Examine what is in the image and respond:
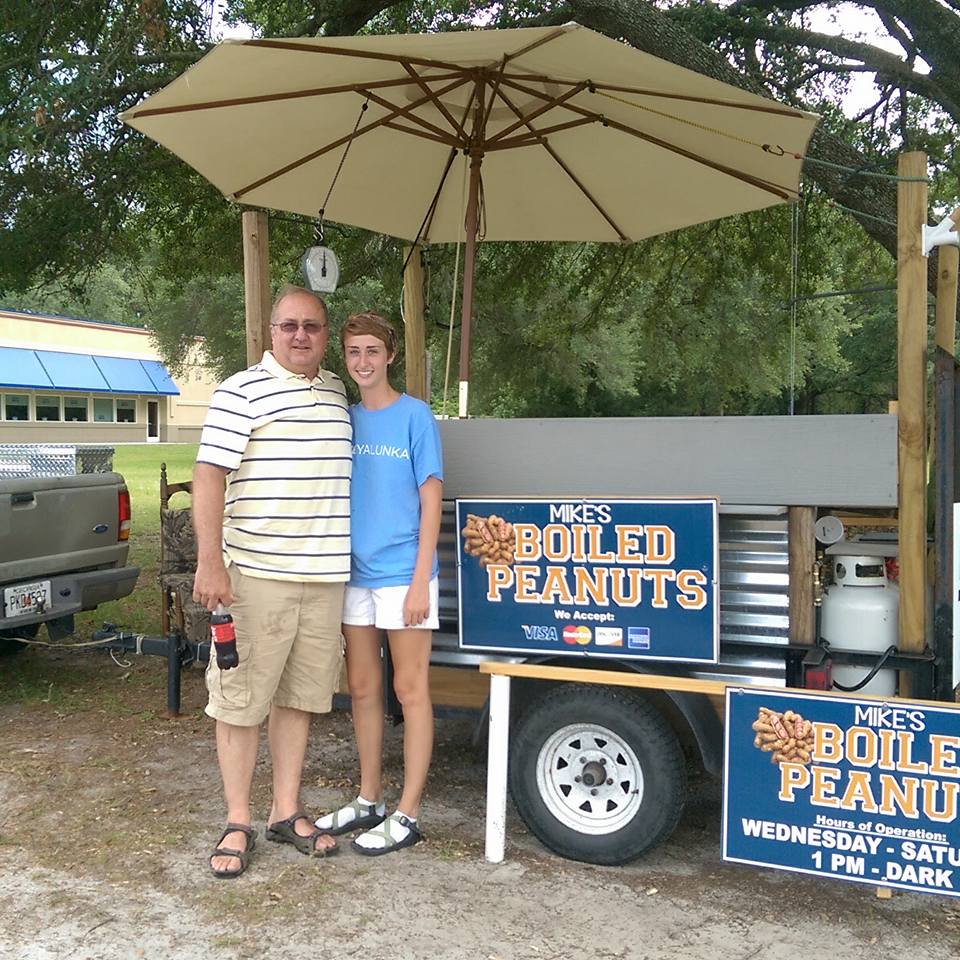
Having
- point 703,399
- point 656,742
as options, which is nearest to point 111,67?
point 656,742

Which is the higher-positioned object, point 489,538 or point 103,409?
point 103,409

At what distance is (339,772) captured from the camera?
4520mm

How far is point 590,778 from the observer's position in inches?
135

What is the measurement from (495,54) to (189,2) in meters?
5.33

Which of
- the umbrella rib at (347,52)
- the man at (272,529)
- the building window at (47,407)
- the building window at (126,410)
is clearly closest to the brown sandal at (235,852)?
the man at (272,529)

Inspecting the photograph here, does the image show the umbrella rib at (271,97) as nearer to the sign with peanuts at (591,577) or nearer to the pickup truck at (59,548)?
the sign with peanuts at (591,577)

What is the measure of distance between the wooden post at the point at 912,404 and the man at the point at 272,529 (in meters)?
1.82

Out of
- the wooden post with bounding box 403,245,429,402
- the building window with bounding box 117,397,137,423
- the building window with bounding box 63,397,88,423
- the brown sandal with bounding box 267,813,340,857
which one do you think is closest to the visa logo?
the brown sandal with bounding box 267,813,340,857

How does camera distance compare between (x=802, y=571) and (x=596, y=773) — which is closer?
(x=802, y=571)

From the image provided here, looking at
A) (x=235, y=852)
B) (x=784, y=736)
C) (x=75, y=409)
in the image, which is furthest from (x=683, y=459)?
(x=75, y=409)

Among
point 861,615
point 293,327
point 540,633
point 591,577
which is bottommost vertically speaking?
point 540,633

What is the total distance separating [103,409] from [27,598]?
40.2 m

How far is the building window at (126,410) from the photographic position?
144ft

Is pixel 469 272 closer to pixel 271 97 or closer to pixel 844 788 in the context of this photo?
pixel 271 97
